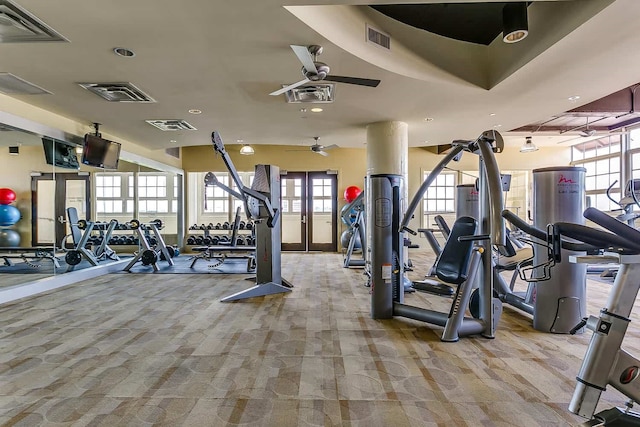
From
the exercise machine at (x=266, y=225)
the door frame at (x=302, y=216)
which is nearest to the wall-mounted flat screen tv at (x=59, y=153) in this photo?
the exercise machine at (x=266, y=225)

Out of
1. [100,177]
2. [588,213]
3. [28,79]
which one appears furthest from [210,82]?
[100,177]

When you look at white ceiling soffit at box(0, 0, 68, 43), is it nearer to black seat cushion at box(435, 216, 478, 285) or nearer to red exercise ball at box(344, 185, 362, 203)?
black seat cushion at box(435, 216, 478, 285)

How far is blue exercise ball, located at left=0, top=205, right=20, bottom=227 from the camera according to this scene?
6.56m

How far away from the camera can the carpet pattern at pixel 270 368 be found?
2012 mm

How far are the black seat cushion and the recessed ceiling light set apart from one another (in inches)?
Answer: 150

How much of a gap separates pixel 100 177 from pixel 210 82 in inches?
211

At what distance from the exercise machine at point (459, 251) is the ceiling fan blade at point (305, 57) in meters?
1.33

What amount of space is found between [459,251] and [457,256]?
6cm

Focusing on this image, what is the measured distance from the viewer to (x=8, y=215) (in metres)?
6.67

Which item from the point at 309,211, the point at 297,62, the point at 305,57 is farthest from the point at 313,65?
the point at 309,211

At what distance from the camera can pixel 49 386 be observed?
234 centimetres

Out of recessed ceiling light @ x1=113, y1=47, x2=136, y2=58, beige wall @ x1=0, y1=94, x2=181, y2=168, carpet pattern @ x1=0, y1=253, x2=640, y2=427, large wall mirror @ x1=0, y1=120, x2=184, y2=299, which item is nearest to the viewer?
carpet pattern @ x1=0, y1=253, x2=640, y2=427

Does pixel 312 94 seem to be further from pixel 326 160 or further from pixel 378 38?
pixel 326 160

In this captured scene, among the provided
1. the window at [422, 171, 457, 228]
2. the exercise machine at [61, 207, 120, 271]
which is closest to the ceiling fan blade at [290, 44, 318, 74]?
the exercise machine at [61, 207, 120, 271]
